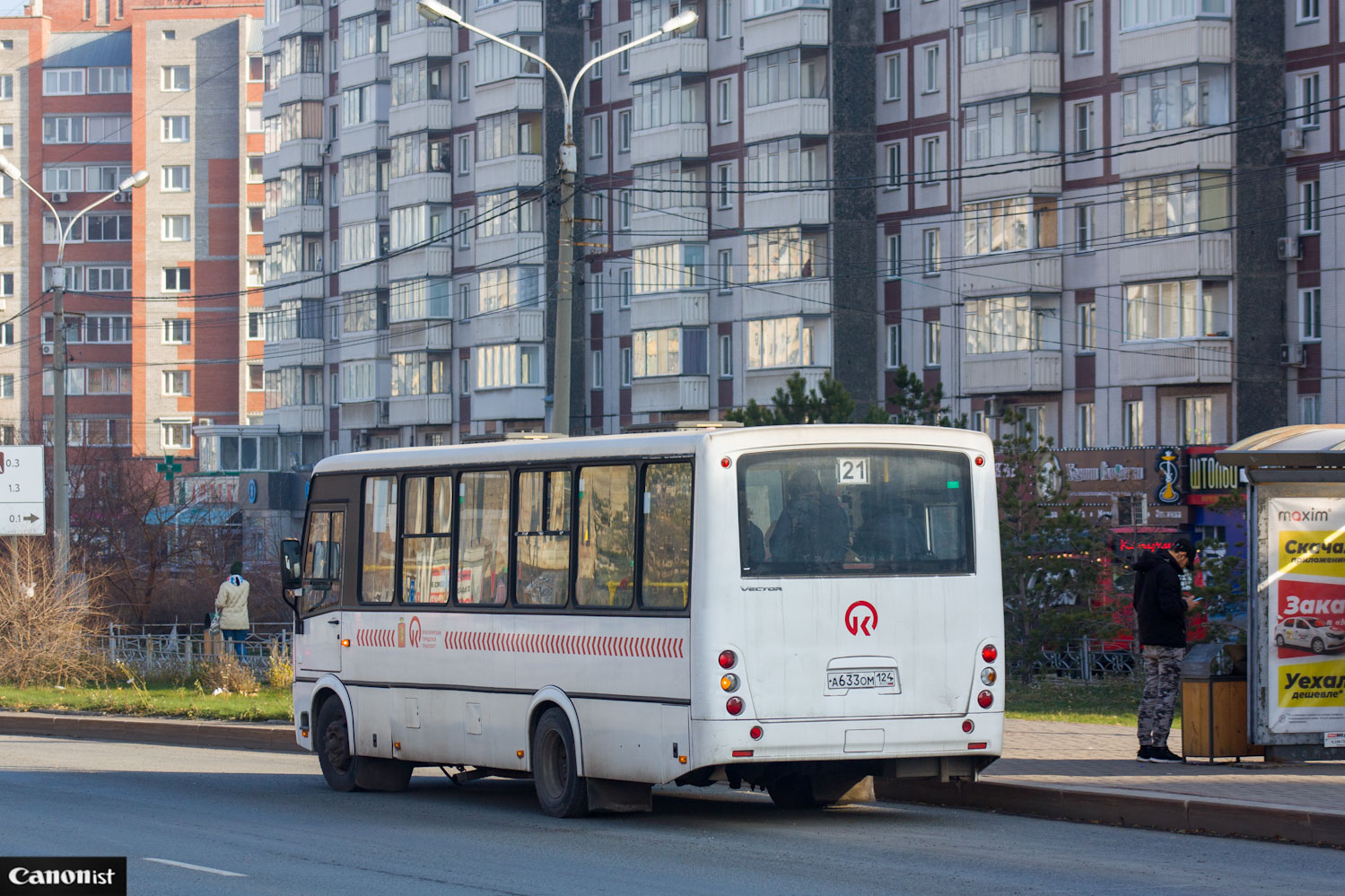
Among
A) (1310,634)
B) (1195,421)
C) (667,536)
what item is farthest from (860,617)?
(1195,421)

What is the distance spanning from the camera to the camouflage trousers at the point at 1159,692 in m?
15.6

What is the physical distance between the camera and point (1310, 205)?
50.7m

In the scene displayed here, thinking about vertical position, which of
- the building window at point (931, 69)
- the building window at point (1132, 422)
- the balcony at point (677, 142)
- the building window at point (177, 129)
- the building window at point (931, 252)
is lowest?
the building window at point (1132, 422)

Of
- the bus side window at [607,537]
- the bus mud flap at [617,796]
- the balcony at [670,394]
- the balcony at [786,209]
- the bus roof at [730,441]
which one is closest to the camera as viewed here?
the bus roof at [730,441]

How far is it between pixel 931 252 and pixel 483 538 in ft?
151

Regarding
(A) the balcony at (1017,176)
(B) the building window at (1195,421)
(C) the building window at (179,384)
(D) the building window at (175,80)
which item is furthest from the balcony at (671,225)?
(D) the building window at (175,80)

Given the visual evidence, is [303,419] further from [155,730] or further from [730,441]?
[730,441]

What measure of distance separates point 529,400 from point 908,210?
57.6 feet

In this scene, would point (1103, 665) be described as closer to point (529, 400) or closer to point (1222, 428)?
point (1222, 428)

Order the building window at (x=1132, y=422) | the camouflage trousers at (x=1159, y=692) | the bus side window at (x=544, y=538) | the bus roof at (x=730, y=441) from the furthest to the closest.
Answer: the building window at (x=1132, y=422)
the camouflage trousers at (x=1159, y=692)
the bus side window at (x=544, y=538)
the bus roof at (x=730, y=441)

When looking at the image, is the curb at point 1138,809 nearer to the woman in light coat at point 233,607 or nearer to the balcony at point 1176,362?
the woman in light coat at point 233,607

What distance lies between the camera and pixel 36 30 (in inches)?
4599

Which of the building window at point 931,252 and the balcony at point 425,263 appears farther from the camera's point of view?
the balcony at point 425,263

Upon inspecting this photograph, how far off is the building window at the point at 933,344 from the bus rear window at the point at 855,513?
45.9m
